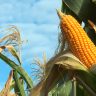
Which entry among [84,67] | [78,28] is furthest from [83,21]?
[84,67]

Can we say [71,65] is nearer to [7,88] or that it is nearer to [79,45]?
[79,45]

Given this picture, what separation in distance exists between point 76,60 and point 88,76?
165 mm

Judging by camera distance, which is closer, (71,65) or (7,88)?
(71,65)

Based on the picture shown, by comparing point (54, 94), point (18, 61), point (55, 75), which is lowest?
point (18, 61)

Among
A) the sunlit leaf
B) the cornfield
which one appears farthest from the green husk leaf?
the cornfield

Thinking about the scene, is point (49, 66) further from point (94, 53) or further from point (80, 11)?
point (80, 11)

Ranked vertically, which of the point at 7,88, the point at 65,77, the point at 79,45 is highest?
the point at 79,45

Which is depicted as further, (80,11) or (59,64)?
(80,11)

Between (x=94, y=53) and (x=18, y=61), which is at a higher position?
(x=94, y=53)

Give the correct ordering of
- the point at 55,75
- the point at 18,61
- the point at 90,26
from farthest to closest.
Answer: the point at 18,61 → the point at 90,26 → the point at 55,75

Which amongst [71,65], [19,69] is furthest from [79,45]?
[19,69]

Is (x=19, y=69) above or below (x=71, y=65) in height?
below

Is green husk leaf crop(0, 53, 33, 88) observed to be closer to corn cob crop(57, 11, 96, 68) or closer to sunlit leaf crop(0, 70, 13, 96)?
sunlit leaf crop(0, 70, 13, 96)

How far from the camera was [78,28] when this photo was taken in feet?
10.2
